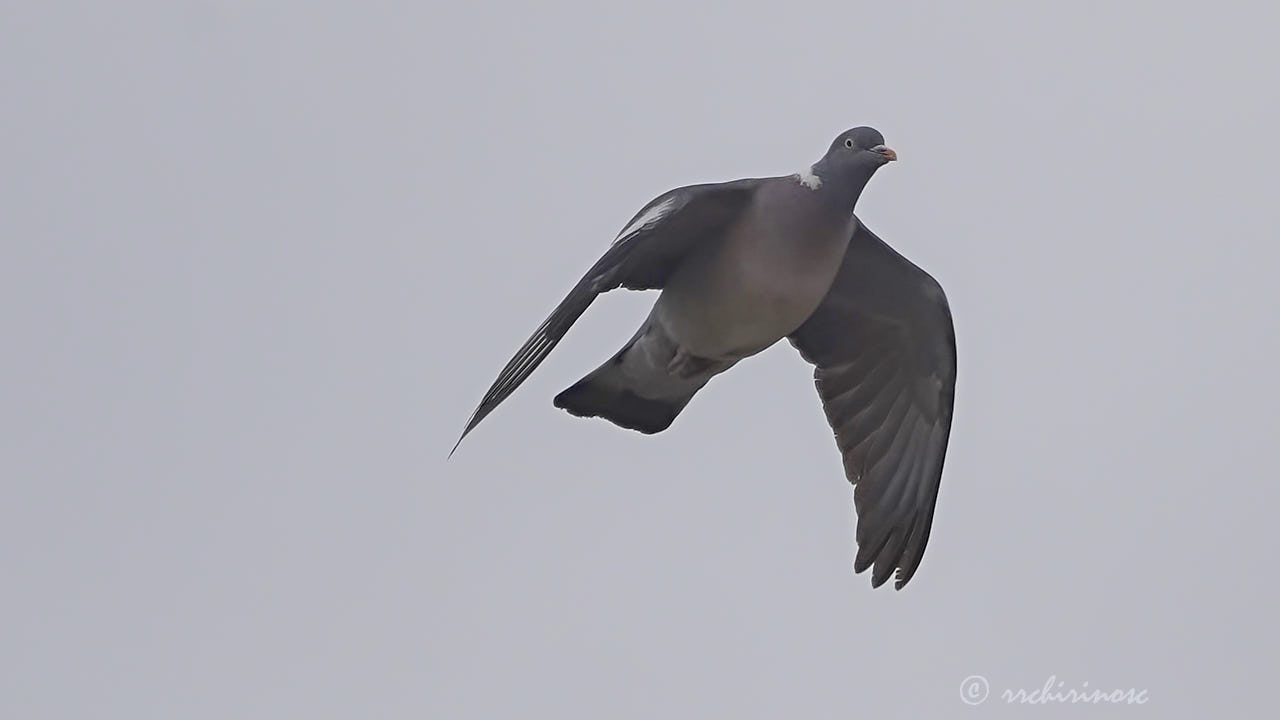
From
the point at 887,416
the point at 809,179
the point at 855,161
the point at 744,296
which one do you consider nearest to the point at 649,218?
the point at 744,296

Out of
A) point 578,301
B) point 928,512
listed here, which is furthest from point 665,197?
point 928,512

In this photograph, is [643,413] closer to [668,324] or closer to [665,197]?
[668,324]

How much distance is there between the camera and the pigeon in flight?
8688 mm

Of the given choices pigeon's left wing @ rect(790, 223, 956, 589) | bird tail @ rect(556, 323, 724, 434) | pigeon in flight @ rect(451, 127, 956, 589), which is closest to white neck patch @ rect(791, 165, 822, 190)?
pigeon in flight @ rect(451, 127, 956, 589)

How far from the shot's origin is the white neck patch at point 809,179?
8.73 metres

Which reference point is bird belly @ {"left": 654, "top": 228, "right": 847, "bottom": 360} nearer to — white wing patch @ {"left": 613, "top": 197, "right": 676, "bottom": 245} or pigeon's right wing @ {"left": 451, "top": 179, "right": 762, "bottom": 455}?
pigeon's right wing @ {"left": 451, "top": 179, "right": 762, "bottom": 455}

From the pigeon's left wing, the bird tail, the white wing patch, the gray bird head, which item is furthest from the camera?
the pigeon's left wing

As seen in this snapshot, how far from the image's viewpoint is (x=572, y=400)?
31.4 ft

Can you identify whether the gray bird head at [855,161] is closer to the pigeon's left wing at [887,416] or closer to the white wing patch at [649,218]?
the white wing patch at [649,218]

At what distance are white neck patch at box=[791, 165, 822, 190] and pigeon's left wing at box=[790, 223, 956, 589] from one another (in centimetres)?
123

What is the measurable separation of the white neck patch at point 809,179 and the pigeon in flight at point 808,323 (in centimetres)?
1

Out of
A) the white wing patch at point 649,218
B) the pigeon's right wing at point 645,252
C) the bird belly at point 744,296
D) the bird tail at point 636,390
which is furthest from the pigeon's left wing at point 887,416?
the white wing patch at point 649,218

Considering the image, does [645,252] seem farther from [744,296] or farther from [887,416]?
[887,416]

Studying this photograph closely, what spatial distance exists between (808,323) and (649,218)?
1741mm
